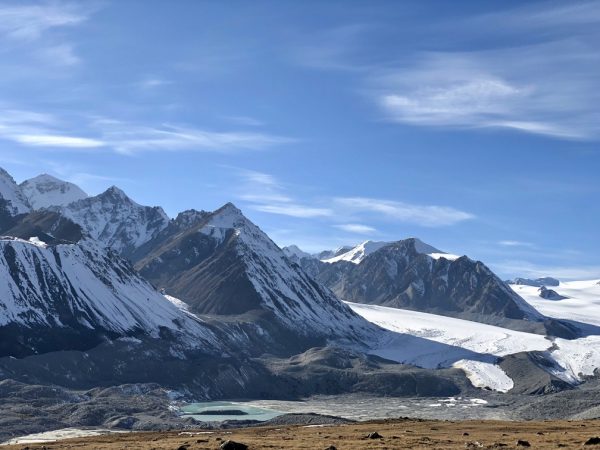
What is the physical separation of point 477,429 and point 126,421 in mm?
104063

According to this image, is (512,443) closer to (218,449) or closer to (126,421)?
(218,449)

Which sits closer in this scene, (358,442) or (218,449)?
(218,449)

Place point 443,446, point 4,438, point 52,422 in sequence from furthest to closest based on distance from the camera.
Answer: point 52,422, point 4,438, point 443,446

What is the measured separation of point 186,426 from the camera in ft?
635

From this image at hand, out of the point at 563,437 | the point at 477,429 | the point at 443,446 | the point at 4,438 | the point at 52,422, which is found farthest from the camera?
the point at 52,422

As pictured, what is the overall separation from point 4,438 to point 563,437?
11420 cm

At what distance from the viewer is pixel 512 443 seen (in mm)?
79625

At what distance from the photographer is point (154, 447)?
8288 cm

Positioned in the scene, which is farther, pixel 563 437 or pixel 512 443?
pixel 563 437

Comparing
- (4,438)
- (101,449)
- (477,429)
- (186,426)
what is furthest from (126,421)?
(101,449)

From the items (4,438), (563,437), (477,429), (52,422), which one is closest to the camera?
(563,437)

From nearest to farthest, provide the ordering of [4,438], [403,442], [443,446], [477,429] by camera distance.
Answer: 1. [443,446]
2. [403,442]
3. [477,429]
4. [4,438]

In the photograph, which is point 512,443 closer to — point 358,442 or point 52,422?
point 358,442

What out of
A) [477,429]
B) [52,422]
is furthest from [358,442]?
[52,422]
